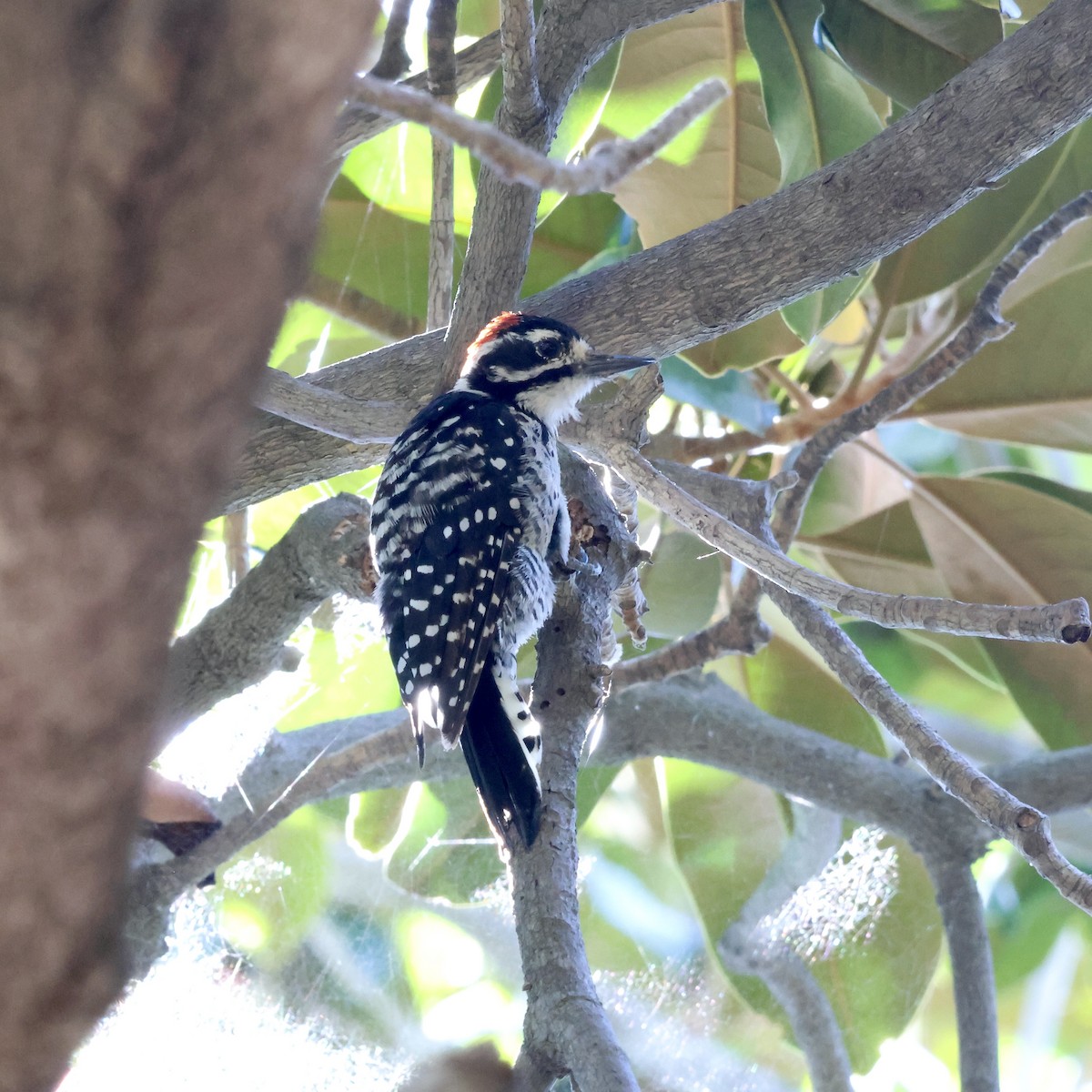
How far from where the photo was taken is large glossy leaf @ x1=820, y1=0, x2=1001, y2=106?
2131 millimetres

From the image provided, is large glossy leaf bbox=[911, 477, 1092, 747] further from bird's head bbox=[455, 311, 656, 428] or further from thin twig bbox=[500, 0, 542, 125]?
thin twig bbox=[500, 0, 542, 125]

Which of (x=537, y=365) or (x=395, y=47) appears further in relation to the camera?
(x=537, y=365)

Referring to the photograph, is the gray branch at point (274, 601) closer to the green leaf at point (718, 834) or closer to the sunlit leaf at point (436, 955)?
the sunlit leaf at point (436, 955)

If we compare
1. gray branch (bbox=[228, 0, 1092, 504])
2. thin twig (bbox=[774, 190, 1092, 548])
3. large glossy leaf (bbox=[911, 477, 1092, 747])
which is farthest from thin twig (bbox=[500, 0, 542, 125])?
large glossy leaf (bbox=[911, 477, 1092, 747])

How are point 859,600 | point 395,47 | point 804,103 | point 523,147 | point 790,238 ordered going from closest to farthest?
1. point 523,147
2. point 859,600
3. point 790,238
4. point 395,47
5. point 804,103

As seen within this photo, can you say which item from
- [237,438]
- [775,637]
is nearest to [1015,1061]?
[775,637]

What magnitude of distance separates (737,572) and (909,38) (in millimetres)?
1134

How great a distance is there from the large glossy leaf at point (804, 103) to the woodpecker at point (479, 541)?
1.61 feet

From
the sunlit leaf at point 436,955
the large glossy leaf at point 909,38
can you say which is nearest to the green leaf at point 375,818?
the sunlit leaf at point 436,955

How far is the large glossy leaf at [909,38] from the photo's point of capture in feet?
6.99

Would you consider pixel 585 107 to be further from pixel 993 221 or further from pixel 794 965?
pixel 794 965

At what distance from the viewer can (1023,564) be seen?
256 cm

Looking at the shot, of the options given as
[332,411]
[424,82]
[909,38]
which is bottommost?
[332,411]

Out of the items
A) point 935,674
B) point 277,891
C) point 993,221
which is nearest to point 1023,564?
point 935,674
